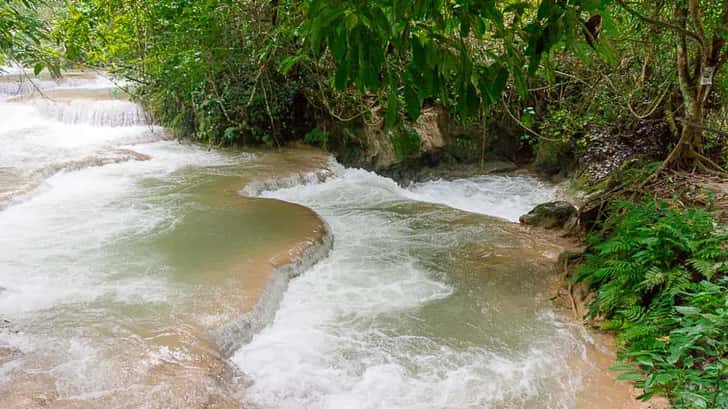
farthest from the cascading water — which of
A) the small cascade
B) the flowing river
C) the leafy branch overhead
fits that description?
the small cascade

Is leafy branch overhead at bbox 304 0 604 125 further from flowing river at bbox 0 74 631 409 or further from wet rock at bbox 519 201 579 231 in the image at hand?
wet rock at bbox 519 201 579 231

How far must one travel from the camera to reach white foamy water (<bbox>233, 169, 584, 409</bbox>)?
297 centimetres

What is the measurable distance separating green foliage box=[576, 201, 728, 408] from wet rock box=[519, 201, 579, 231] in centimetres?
125

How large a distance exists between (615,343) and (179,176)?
608cm

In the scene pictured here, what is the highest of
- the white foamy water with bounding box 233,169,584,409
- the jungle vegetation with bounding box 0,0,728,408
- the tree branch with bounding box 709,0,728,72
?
the tree branch with bounding box 709,0,728,72

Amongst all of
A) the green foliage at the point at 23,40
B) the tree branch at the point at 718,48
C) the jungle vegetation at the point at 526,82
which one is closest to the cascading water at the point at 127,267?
the jungle vegetation at the point at 526,82

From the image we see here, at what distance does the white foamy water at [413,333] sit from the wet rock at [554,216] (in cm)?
47

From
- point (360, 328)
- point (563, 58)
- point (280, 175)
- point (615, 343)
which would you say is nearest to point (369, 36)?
point (360, 328)

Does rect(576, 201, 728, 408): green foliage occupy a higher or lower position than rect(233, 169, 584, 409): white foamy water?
higher

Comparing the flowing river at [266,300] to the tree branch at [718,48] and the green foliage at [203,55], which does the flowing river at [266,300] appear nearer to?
the green foliage at [203,55]

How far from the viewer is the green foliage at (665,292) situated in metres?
2.50

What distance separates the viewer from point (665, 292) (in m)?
3.17

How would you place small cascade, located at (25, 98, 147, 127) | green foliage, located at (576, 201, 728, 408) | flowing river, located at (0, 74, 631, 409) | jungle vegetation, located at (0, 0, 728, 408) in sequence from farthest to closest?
small cascade, located at (25, 98, 147, 127) < flowing river, located at (0, 74, 631, 409) < green foliage, located at (576, 201, 728, 408) < jungle vegetation, located at (0, 0, 728, 408)

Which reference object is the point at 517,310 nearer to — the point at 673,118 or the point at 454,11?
the point at 454,11
